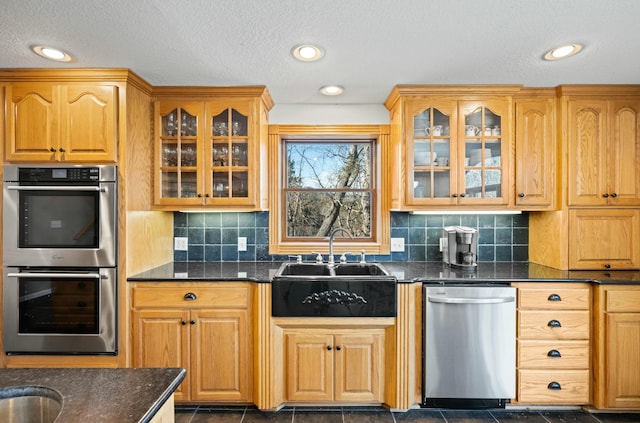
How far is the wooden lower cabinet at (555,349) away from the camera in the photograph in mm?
2203

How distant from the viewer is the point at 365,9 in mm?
1569

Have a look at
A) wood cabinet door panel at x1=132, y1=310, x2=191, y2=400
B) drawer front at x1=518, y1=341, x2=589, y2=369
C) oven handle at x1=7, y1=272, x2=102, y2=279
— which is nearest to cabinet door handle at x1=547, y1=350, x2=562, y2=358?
drawer front at x1=518, y1=341, x2=589, y2=369

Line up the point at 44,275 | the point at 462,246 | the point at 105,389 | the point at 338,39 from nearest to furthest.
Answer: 1. the point at 105,389
2. the point at 338,39
3. the point at 44,275
4. the point at 462,246

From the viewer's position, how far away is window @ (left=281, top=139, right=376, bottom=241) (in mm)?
2996

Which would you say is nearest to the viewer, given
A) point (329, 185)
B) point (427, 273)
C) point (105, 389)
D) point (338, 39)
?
point (105, 389)

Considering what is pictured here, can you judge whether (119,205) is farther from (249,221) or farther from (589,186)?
(589,186)

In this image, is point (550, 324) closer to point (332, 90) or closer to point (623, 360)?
point (623, 360)

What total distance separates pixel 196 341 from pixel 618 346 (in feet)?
9.01

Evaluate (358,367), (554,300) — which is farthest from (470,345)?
(358,367)

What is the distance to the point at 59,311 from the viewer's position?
2.17m

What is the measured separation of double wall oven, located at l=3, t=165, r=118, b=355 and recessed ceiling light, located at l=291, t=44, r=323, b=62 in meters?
1.38

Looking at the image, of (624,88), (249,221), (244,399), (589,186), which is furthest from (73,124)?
(624,88)

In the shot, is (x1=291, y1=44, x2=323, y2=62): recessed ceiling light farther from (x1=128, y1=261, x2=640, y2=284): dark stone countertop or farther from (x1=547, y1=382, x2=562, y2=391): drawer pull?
(x1=547, y1=382, x2=562, y2=391): drawer pull

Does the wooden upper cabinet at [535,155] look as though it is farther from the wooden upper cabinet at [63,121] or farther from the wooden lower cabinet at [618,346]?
the wooden upper cabinet at [63,121]
